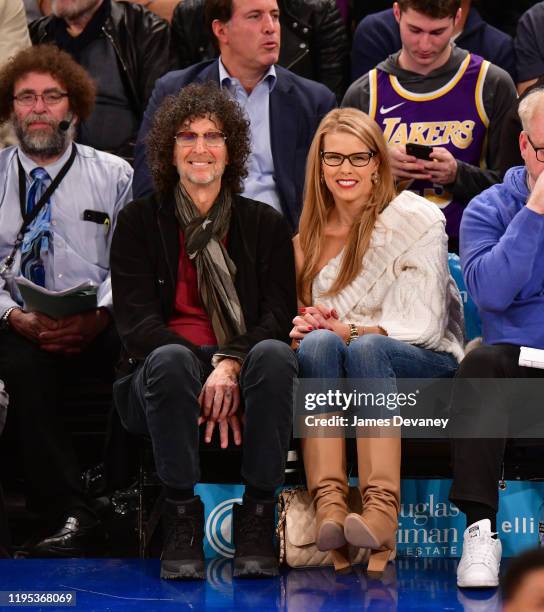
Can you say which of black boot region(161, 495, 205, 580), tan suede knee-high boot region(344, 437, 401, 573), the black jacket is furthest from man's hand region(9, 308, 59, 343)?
tan suede knee-high boot region(344, 437, 401, 573)

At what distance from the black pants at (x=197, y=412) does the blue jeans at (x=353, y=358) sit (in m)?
0.10

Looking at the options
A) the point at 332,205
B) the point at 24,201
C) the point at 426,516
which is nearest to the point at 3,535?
the point at 426,516

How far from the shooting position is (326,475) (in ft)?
11.0

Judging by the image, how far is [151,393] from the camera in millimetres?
3252

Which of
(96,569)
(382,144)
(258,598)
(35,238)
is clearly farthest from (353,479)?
(35,238)

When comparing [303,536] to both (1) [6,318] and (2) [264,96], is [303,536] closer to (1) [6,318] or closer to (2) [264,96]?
(1) [6,318]

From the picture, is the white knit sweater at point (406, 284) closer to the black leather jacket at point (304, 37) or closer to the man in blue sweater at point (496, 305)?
the man in blue sweater at point (496, 305)

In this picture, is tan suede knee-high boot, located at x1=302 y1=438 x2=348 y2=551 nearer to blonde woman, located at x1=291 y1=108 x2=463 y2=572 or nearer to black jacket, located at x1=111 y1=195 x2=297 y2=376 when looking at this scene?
blonde woman, located at x1=291 y1=108 x2=463 y2=572

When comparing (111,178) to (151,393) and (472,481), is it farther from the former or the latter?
(472,481)

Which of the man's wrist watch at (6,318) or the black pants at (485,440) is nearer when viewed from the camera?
the black pants at (485,440)

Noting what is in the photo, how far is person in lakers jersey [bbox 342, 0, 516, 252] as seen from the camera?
455 cm

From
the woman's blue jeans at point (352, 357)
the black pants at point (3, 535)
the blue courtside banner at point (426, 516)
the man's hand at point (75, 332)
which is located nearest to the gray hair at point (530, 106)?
the woman's blue jeans at point (352, 357)

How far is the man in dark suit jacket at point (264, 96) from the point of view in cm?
459

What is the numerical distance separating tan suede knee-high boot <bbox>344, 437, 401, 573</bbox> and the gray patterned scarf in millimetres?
585
